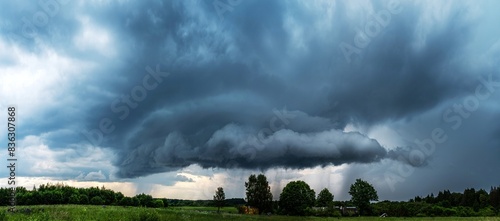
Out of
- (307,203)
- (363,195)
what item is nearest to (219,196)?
(307,203)

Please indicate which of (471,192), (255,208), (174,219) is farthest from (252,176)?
(471,192)

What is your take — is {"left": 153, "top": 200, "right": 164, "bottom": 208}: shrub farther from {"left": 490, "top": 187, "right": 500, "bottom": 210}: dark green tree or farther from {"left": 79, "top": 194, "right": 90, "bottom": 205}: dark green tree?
{"left": 490, "top": 187, "right": 500, "bottom": 210}: dark green tree

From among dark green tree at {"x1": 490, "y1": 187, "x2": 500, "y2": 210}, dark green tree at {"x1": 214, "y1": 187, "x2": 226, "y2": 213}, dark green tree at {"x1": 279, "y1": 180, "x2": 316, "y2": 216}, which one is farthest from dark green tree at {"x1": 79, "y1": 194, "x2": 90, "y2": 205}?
dark green tree at {"x1": 490, "y1": 187, "x2": 500, "y2": 210}

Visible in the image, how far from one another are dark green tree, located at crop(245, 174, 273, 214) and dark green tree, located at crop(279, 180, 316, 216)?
22.6 ft

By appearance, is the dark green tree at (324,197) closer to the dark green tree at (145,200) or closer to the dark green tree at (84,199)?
the dark green tree at (145,200)

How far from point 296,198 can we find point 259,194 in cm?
1289

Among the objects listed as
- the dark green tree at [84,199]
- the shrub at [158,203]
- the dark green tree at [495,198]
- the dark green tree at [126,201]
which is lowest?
the dark green tree at [495,198]

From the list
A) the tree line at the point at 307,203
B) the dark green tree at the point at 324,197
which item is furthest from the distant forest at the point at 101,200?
the dark green tree at the point at 324,197

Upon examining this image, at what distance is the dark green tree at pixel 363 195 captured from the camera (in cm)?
11969

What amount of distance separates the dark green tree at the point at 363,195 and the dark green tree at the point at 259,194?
2949 cm

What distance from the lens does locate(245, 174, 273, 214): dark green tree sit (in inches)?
4365

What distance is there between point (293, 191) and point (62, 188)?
66.5 metres

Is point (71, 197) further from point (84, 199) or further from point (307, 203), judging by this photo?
point (307, 203)

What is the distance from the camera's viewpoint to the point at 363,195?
4727 inches
